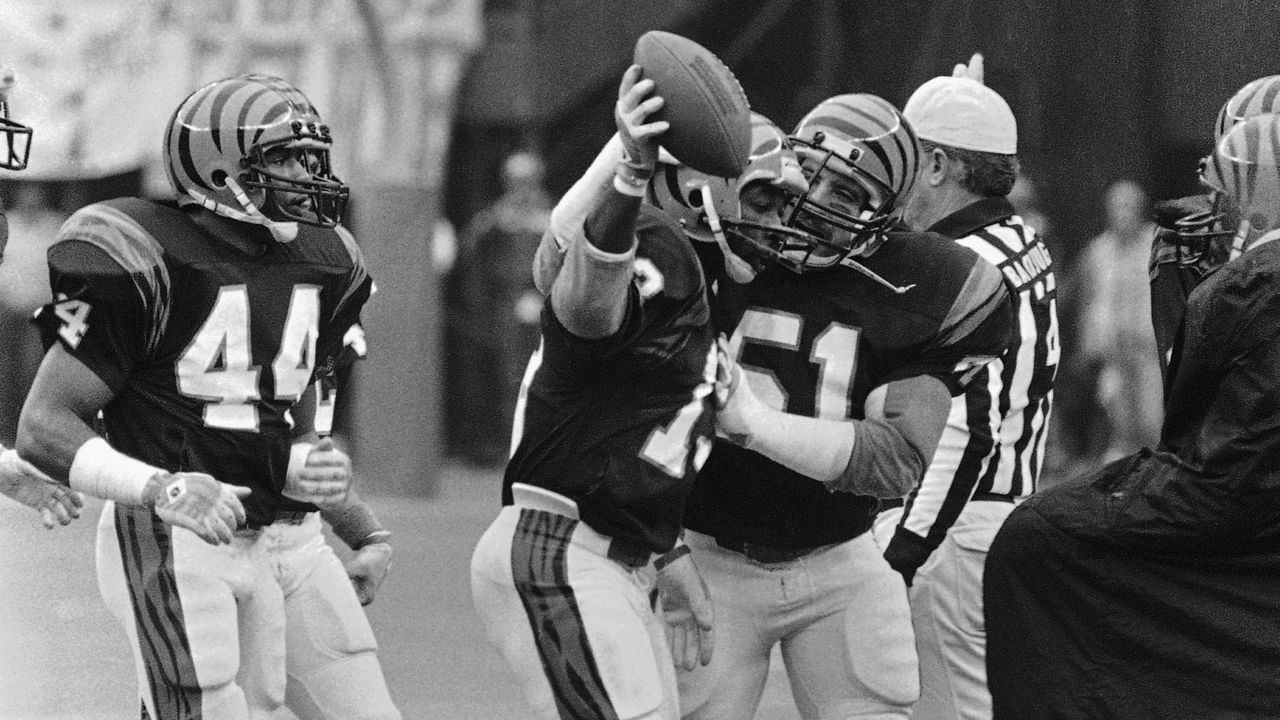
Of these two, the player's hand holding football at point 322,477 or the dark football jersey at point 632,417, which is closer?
the dark football jersey at point 632,417

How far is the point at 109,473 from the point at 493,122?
844 centimetres

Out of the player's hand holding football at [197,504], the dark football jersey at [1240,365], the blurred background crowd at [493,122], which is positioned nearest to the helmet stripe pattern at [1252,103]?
the dark football jersey at [1240,365]

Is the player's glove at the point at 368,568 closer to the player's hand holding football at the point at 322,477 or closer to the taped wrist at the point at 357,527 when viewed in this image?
the taped wrist at the point at 357,527

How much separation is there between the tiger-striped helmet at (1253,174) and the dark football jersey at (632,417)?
1.08m

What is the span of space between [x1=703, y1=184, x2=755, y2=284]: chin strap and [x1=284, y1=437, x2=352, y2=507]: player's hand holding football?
0.84 m

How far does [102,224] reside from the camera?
3.87m

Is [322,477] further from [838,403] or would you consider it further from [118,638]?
[118,638]

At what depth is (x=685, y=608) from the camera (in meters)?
3.79

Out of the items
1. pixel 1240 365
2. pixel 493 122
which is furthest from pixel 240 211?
pixel 493 122

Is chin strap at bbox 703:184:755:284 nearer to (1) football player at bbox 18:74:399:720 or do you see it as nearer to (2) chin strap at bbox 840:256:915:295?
(2) chin strap at bbox 840:256:915:295

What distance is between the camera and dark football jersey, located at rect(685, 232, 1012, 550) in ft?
12.8

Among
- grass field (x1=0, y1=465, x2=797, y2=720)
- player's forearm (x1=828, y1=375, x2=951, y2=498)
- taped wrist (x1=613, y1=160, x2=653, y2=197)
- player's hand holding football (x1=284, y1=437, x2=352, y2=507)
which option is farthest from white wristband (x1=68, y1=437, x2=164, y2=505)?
grass field (x1=0, y1=465, x2=797, y2=720)

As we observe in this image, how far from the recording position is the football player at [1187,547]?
12.0 feet

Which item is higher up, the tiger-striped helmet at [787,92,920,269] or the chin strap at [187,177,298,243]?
the tiger-striped helmet at [787,92,920,269]
